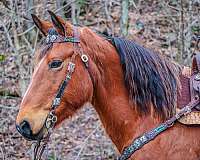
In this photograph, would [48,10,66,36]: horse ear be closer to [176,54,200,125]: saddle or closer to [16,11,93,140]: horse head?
[16,11,93,140]: horse head

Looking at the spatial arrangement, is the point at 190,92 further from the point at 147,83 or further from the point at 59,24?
the point at 59,24

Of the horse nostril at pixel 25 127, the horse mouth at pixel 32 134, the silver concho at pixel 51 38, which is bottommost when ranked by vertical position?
the horse mouth at pixel 32 134

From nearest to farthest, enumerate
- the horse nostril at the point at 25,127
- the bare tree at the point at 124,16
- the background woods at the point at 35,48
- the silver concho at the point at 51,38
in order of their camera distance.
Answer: the horse nostril at the point at 25,127 < the silver concho at the point at 51,38 < the background woods at the point at 35,48 < the bare tree at the point at 124,16

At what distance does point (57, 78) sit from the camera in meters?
3.16

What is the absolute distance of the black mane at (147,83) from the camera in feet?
10.6

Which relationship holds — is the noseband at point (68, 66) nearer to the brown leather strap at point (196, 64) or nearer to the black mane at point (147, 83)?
the black mane at point (147, 83)

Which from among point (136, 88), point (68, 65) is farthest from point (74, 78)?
point (136, 88)

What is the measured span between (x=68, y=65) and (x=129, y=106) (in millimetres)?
493

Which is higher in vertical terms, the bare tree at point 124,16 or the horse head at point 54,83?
the horse head at point 54,83

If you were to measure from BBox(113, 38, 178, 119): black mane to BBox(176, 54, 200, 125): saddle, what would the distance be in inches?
2.0

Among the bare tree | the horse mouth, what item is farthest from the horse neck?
the bare tree

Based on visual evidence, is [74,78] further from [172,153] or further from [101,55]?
[172,153]

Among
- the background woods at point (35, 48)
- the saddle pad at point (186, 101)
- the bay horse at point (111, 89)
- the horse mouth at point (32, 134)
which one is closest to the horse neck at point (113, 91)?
the bay horse at point (111, 89)

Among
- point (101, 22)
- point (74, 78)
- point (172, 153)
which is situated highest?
point (74, 78)
